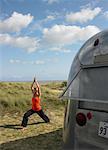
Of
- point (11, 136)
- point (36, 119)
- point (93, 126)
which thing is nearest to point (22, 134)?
point (11, 136)

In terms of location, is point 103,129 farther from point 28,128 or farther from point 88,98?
point 28,128

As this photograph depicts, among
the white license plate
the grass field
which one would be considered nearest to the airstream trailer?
the white license plate

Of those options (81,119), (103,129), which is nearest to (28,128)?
(81,119)

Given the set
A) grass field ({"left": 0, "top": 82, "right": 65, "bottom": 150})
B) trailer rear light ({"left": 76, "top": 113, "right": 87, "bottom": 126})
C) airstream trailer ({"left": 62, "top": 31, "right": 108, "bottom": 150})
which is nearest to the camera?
airstream trailer ({"left": 62, "top": 31, "right": 108, "bottom": 150})

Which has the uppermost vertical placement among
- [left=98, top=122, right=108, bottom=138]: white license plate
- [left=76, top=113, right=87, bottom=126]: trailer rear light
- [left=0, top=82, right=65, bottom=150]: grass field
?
[left=76, top=113, right=87, bottom=126]: trailer rear light

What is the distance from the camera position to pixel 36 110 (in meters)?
9.69

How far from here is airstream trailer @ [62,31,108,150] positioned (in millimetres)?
3971

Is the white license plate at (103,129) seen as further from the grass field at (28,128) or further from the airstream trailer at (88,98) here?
the grass field at (28,128)

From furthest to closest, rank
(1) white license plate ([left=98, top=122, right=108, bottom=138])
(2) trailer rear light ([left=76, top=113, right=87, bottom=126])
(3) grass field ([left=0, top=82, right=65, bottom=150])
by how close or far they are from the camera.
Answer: (3) grass field ([left=0, top=82, right=65, bottom=150]) → (2) trailer rear light ([left=76, top=113, right=87, bottom=126]) → (1) white license plate ([left=98, top=122, right=108, bottom=138])

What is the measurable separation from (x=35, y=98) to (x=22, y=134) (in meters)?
1.69

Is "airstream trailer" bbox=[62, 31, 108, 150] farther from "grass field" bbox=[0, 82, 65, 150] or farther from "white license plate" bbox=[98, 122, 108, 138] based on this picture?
"grass field" bbox=[0, 82, 65, 150]

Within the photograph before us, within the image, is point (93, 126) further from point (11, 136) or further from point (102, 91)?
point (11, 136)

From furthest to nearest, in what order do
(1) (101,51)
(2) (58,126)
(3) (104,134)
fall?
(2) (58,126)
(1) (101,51)
(3) (104,134)

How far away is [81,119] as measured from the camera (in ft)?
13.9
